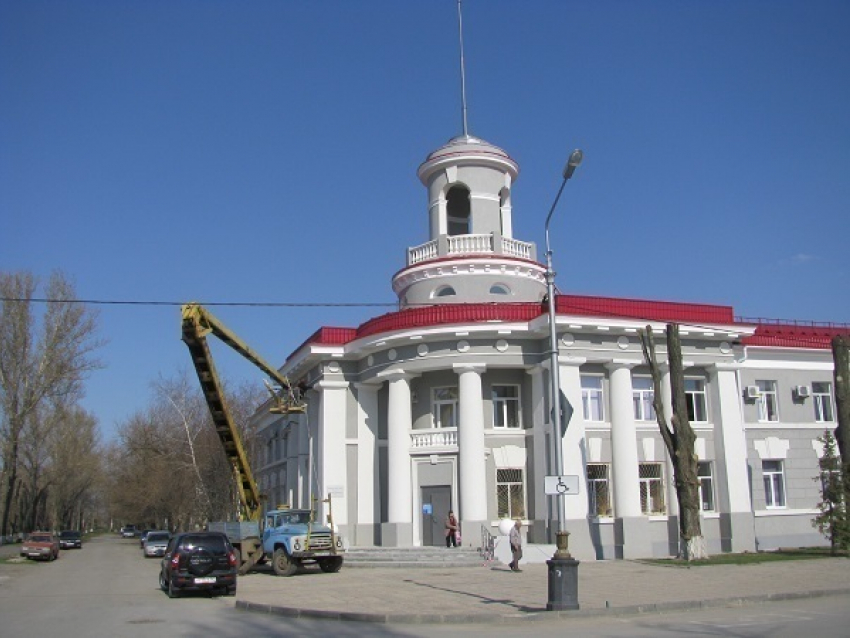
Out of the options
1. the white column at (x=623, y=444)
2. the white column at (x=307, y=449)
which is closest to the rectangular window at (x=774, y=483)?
the white column at (x=623, y=444)

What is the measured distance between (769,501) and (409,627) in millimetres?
23202

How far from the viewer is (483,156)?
114 feet

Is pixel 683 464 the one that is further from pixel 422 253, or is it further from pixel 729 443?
pixel 422 253

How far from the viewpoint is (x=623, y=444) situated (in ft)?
95.0

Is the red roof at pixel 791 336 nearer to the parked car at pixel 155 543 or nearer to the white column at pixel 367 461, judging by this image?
the white column at pixel 367 461

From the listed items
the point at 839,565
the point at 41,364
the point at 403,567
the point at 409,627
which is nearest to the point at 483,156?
the point at 403,567

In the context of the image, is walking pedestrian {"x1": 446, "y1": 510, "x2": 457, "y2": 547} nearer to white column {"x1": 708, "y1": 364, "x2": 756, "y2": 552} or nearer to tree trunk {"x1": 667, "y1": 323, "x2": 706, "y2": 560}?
tree trunk {"x1": 667, "y1": 323, "x2": 706, "y2": 560}

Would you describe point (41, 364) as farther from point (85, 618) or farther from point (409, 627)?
point (409, 627)

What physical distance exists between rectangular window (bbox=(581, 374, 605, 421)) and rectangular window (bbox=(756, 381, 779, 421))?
25.4 feet

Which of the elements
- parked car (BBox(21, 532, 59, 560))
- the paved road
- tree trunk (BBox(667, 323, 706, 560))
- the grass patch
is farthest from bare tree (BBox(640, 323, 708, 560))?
parked car (BBox(21, 532, 59, 560))

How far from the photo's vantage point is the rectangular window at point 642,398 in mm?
30781

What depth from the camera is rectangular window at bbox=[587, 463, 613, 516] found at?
29.2m

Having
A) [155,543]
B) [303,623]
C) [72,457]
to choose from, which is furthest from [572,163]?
[72,457]

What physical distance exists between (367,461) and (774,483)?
1626 centimetres
